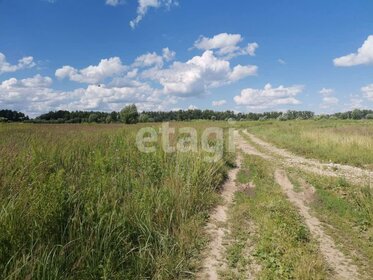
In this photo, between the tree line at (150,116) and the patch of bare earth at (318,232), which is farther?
the tree line at (150,116)

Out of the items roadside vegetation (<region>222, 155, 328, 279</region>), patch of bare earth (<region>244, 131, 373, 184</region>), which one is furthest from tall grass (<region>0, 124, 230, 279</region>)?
patch of bare earth (<region>244, 131, 373, 184</region>)

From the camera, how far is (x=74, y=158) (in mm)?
7387

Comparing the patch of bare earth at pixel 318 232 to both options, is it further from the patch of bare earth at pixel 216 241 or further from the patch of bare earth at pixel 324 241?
the patch of bare earth at pixel 216 241

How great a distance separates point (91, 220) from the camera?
15.3ft

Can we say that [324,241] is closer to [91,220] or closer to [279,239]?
[279,239]

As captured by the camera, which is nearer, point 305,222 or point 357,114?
point 305,222

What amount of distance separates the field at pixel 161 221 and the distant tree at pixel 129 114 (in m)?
64.2

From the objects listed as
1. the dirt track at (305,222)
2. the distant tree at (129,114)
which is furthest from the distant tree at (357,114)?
the dirt track at (305,222)

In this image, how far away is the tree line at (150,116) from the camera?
50156mm

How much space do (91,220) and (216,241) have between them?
237 centimetres

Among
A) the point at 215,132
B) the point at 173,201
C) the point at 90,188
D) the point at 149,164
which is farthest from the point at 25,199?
the point at 215,132

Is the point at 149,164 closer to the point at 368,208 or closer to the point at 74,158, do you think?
the point at 74,158

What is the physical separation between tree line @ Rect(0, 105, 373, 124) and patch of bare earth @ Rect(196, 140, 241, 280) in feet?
99.0

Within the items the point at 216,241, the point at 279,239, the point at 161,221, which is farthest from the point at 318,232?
the point at 161,221
